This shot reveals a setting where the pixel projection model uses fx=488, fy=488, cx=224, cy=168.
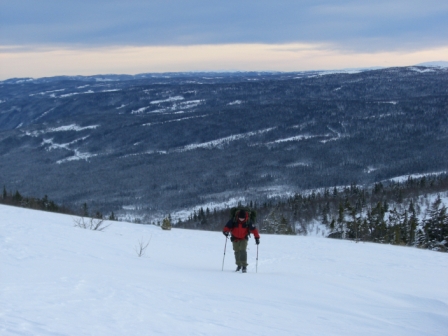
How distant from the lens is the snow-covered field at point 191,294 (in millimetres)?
5930

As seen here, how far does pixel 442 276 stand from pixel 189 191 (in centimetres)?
10561

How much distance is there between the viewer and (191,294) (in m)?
7.84

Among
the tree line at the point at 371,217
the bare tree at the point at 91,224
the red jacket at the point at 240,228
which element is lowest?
the tree line at the point at 371,217

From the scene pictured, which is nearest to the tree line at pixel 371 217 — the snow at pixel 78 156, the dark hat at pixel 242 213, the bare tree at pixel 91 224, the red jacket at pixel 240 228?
the bare tree at pixel 91 224

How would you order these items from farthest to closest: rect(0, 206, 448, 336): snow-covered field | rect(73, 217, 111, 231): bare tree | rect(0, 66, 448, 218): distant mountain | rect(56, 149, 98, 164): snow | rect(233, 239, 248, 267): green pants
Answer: rect(56, 149, 98, 164): snow < rect(0, 66, 448, 218): distant mountain < rect(73, 217, 111, 231): bare tree < rect(233, 239, 248, 267): green pants < rect(0, 206, 448, 336): snow-covered field

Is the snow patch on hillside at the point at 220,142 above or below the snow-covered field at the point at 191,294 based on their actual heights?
below

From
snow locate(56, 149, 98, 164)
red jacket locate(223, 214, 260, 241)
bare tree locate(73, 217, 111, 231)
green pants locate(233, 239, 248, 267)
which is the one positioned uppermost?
red jacket locate(223, 214, 260, 241)

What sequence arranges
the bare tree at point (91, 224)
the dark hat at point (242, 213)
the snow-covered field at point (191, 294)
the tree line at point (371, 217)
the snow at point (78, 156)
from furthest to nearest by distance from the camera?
the snow at point (78, 156), the tree line at point (371, 217), the bare tree at point (91, 224), the dark hat at point (242, 213), the snow-covered field at point (191, 294)

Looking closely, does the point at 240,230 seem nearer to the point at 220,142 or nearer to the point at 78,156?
the point at 220,142

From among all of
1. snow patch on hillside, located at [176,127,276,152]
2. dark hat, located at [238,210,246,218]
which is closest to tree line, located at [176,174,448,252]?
dark hat, located at [238,210,246,218]

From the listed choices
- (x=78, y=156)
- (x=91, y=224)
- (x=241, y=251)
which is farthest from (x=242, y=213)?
(x=78, y=156)

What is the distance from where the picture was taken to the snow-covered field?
593 centimetres

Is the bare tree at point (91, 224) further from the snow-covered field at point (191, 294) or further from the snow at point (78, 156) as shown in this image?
the snow at point (78, 156)

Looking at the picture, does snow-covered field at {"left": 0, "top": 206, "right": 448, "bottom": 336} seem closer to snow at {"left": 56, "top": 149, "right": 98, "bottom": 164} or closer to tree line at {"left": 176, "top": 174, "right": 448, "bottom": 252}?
tree line at {"left": 176, "top": 174, "right": 448, "bottom": 252}
